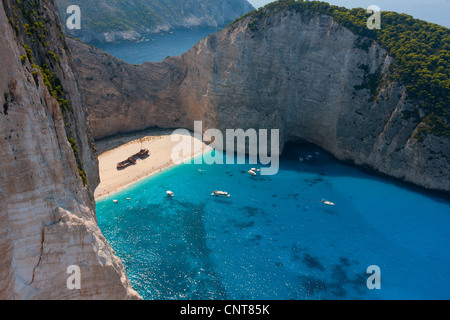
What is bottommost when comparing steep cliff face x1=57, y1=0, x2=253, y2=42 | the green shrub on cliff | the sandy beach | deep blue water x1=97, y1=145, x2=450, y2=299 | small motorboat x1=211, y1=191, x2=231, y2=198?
deep blue water x1=97, y1=145, x2=450, y2=299

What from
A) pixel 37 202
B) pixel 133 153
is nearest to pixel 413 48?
pixel 133 153

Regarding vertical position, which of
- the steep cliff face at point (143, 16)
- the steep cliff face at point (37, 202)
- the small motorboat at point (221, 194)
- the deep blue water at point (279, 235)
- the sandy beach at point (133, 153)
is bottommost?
the deep blue water at point (279, 235)

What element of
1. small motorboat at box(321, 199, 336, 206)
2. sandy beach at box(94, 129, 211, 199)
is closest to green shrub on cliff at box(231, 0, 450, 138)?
small motorboat at box(321, 199, 336, 206)

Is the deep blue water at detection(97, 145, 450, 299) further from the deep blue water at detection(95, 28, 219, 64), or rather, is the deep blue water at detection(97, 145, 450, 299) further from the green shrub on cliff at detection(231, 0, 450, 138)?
the deep blue water at detection(95, 28, 219, 64)

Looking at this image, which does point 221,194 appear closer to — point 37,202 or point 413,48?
point 37,202

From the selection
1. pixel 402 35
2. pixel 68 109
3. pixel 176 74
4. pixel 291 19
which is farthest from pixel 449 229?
pixel 176 74

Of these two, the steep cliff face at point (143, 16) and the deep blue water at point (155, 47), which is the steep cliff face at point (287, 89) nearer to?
the deep blue water at point (155, 47)

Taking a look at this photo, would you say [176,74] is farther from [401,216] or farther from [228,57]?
[401,216]

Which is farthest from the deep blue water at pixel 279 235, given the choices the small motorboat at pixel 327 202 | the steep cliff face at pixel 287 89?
the steep cliff face at pixel 287 89
